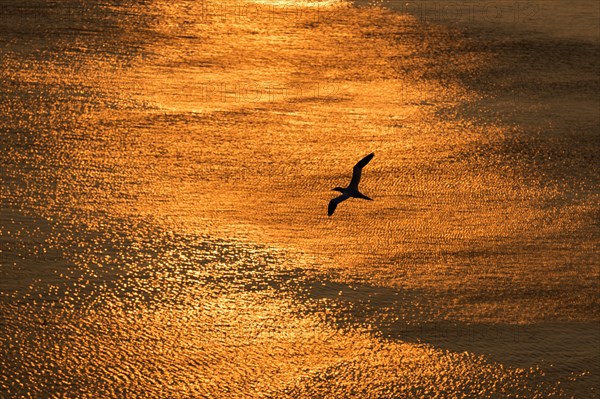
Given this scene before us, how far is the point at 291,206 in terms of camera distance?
2400cm

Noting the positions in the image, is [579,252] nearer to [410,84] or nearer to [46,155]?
[410,84]

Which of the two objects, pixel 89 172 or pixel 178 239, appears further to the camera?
pixel 89 172

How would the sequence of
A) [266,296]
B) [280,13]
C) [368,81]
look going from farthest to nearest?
[280,13]
[368,81]
[266,296]

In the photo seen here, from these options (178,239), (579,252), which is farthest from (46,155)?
(579,252)

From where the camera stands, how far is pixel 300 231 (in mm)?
23312

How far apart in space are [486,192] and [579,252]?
8.24 feet

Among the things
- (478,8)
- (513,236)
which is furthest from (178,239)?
(478,8)

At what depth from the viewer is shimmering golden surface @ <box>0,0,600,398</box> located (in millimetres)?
20422

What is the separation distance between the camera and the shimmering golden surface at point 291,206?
20.4m

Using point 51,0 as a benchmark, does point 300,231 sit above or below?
below

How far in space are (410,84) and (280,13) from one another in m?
5.11

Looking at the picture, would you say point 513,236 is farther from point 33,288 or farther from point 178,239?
point 33,288

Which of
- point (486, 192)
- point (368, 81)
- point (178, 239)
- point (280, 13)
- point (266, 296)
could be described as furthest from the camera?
point (280, 13)

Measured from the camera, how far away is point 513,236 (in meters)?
23.9
